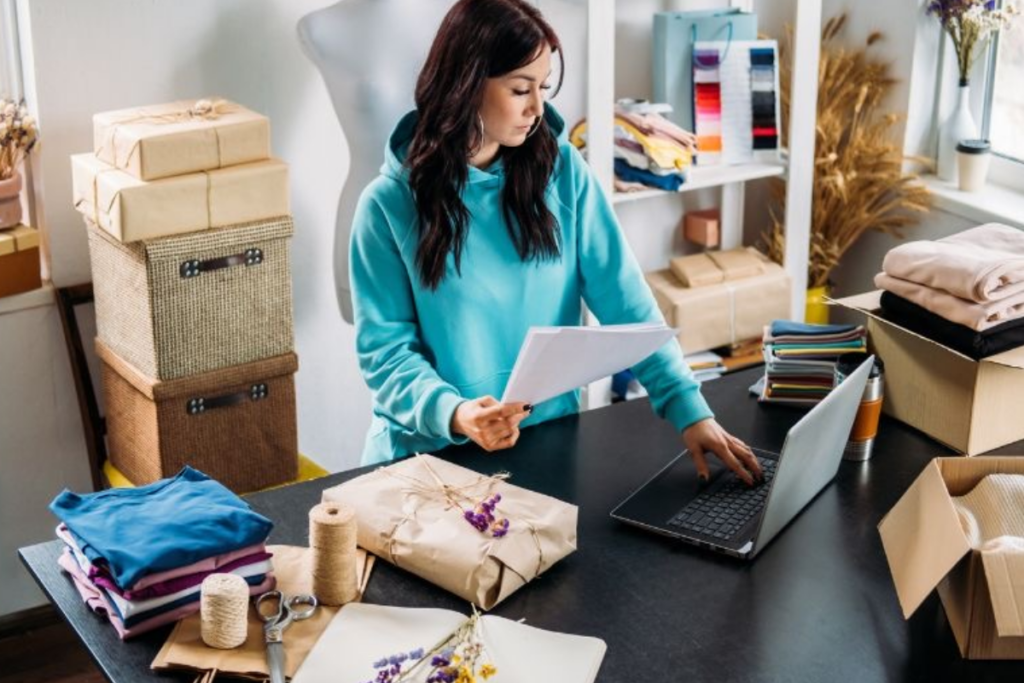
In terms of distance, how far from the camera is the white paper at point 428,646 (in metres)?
1.79

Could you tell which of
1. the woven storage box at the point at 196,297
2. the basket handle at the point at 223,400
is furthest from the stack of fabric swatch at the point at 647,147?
the basket handle at the point at 223,400

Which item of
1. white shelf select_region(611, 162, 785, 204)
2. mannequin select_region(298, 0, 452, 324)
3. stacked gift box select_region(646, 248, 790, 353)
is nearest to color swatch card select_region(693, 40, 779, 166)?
white shelf select_region(611, 162, 785, 204)

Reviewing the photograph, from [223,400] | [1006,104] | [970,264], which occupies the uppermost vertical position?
[1006,104]

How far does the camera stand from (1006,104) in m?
4.14

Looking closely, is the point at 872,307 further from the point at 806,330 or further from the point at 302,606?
the point at 302,606

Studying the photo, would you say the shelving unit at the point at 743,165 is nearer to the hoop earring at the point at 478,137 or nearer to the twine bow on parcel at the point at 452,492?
the hoop earring at the point at 478,137

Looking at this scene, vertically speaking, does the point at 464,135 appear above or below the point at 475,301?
above

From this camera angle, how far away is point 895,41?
13.8 feet

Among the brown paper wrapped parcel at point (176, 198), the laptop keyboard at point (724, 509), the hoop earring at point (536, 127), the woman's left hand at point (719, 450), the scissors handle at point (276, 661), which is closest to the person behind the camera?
the scissors handle at point (276, 661)

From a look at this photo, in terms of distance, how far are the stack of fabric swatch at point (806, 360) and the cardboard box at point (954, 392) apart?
0.08 metres

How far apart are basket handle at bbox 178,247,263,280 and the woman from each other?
2.21 feet

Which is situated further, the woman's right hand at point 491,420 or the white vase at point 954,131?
the white vase at point 954,131

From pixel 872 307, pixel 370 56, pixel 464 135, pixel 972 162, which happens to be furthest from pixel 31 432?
pixel 972 162

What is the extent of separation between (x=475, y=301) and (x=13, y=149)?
129 cm
